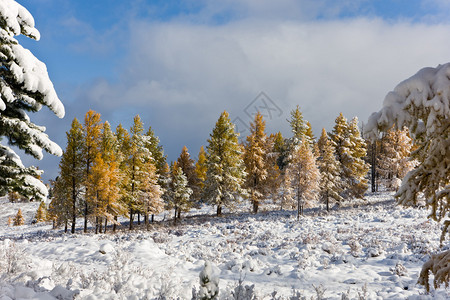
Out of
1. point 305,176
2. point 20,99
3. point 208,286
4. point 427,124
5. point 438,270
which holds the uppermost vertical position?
point 20,99

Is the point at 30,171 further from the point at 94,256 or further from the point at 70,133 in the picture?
the point at 70,133

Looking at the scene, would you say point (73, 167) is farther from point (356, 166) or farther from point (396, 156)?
point (396, 156)

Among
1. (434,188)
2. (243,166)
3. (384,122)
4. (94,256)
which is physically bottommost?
(94,256)

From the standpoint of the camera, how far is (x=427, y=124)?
134 inches

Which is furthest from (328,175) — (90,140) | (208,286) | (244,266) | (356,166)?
(208,286)

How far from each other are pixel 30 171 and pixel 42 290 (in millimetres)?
3113

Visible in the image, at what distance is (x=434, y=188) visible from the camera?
147 inches

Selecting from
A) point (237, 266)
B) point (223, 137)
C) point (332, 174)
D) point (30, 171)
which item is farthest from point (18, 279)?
point (332, 174)

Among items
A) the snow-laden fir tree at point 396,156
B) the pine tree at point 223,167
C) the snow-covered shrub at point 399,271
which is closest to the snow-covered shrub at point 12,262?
the snow-covered shrub at point 399,271

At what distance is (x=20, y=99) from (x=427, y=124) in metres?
8.77

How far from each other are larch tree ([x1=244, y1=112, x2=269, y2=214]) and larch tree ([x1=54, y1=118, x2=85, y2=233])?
17288 millimetres

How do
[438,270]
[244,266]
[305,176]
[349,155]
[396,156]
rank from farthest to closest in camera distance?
1. [396,156]
2. [349,155]
3. [305,176]
4. [244,266]
5. [438,270]

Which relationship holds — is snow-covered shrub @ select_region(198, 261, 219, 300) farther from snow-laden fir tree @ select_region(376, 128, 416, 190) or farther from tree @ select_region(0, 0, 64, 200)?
snow-laden fir tree @ select_region(376, 128, 416, 190)

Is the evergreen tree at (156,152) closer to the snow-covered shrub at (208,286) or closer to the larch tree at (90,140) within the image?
the larch tree at (90,140)
